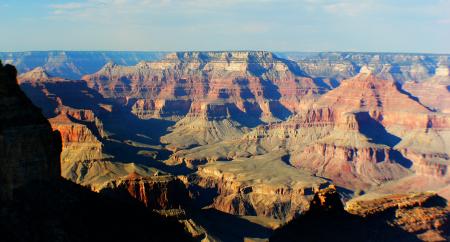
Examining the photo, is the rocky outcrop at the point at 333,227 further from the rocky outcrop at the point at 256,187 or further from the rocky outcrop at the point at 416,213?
the rocky outcrop at the point at 256,187

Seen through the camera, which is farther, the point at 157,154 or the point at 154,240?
the point at 157,154

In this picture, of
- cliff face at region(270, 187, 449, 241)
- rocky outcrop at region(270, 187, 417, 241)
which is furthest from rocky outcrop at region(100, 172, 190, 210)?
rocky outcrop at region(270, 187, 417, 241)

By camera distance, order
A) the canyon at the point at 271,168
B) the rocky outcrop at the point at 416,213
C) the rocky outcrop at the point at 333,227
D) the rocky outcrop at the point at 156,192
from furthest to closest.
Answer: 1. the rocky outcrop at the point at 156,192
2. the canyon at the point at 271,168
3. the rocky outcrop at the point at 416,213
4. the rocky outcrop at the point at 333,227

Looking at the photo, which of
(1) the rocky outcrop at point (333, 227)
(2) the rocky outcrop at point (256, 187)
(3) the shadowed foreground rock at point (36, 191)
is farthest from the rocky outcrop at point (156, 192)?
(3) the shadowed foreground rock at point (36, 191)

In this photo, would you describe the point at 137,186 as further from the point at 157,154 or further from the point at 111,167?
the point at 157,154

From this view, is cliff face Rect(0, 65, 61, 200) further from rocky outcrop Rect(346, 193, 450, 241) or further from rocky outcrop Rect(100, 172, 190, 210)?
rocky outcrop Rect(346, 193, 450, 241)

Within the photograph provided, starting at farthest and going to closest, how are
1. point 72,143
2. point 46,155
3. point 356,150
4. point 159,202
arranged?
point 356,150 < point 72,143 < point 159,202 < point 46,155

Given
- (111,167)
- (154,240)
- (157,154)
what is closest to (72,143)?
(111,167)

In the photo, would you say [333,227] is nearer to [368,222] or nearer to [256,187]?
[368,222]
